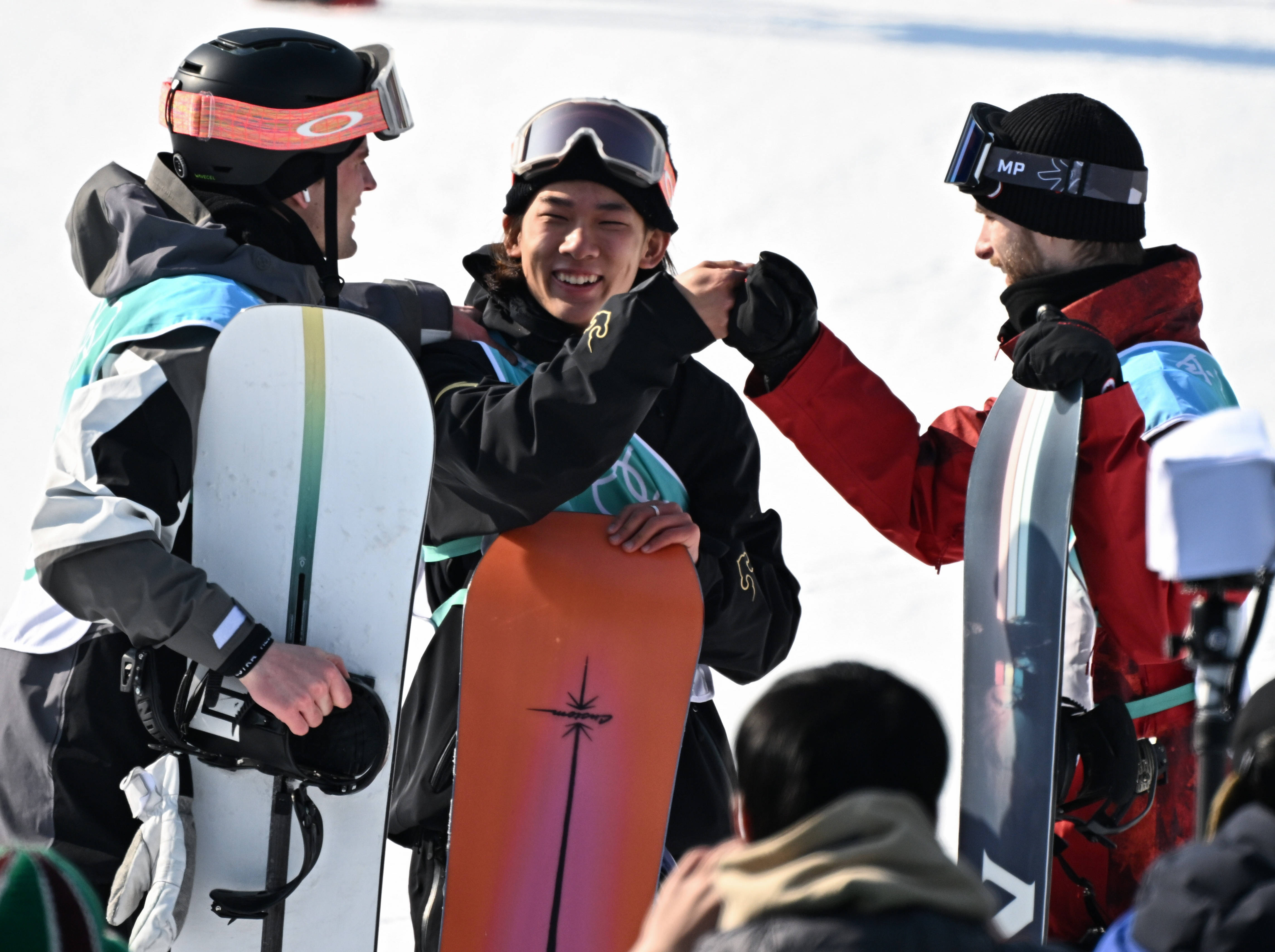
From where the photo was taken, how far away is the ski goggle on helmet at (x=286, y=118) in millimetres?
2518

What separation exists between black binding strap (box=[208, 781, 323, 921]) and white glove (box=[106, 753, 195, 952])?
0.23 feet

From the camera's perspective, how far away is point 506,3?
13594 millimetres

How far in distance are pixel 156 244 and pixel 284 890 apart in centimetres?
100

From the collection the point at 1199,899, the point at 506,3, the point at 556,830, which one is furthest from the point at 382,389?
the point at 506,3

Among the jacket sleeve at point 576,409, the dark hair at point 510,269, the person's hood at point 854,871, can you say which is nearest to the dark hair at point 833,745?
the person's hood at point 854,871

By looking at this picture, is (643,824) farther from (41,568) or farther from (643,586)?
(41,568)

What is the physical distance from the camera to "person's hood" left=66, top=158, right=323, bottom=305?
7.84 feet

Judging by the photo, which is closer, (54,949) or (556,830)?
(54,949)

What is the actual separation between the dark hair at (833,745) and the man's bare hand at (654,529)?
3.21ft

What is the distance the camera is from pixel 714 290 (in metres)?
2.42

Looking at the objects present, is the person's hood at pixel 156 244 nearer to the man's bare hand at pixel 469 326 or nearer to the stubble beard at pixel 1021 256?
the man's bare hand at pixel 469 326

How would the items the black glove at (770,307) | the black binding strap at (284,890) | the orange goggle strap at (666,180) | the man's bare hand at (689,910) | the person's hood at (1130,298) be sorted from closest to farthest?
the man's bare hand at (689,910) < the black binding strap at (284,890) < the black glove at (770,307) < the person's hood at (1130,298) < the orange goggle strap at (666,180)

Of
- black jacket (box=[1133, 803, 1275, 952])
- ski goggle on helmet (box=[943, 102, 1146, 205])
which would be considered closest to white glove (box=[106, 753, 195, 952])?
black jacket (box=[1133, 803, 1275, 952])

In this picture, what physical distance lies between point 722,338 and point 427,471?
0.52 meters
